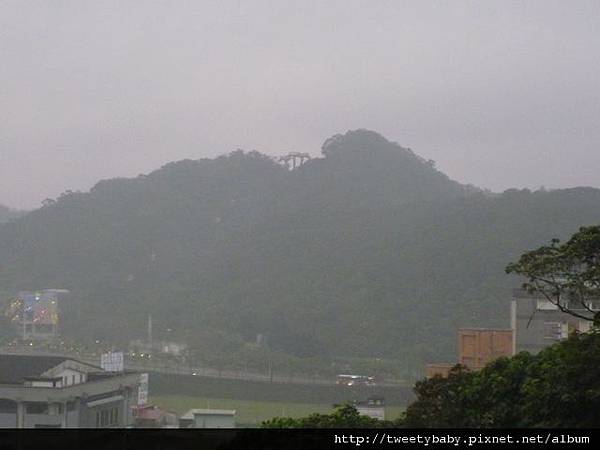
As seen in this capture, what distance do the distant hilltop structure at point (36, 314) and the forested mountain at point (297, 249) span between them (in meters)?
0.37

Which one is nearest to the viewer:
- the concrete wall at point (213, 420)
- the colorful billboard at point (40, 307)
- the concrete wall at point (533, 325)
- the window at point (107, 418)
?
the concrete wall at point (213, 420)

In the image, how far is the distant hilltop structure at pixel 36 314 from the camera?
1252 centimetres

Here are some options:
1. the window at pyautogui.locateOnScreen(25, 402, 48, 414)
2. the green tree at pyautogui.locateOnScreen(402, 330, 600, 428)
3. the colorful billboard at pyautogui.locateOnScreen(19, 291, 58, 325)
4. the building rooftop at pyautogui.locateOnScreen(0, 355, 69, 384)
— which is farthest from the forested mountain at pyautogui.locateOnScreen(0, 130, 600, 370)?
the window at pyautogui.locateOnScreen(25, 402, 48, 414)

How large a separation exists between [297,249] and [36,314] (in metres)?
5.98

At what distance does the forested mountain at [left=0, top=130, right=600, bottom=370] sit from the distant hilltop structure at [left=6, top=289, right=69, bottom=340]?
0.37m

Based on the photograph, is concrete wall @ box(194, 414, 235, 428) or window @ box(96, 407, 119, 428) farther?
window @ box(96, 407, 119, 428)

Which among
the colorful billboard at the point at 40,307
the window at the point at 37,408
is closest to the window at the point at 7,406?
the window at the point at 37,408

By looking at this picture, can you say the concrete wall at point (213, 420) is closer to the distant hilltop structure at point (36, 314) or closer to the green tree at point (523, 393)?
the green tree at point (523, 393)

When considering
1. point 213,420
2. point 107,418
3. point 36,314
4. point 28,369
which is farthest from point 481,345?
point 36,314

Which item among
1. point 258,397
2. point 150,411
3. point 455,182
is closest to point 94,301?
point 258,397

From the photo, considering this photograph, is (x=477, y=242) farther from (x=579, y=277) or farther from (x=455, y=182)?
(x=579, y=277)

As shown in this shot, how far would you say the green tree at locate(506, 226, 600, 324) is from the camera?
16.2ft

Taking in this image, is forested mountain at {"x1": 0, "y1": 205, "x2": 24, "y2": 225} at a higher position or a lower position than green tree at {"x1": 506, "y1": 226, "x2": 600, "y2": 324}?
higher

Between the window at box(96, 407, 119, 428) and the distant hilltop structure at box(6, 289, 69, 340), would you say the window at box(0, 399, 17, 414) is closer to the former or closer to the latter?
the window at box(96, 407, 119, 428)
